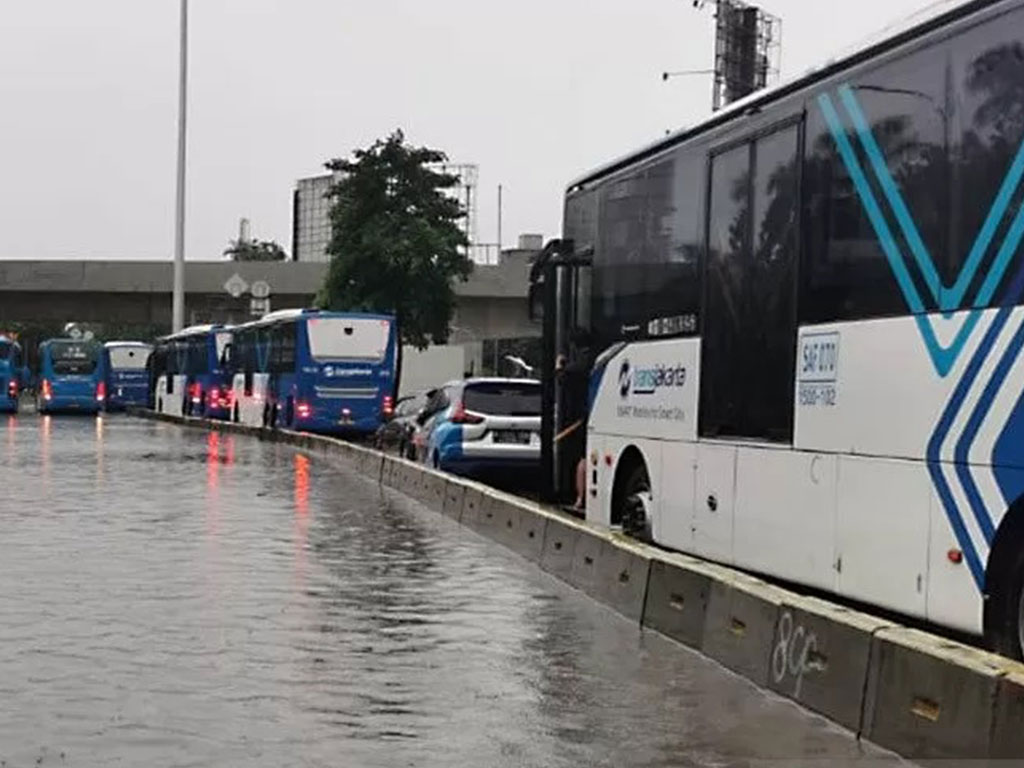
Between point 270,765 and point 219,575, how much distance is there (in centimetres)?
621

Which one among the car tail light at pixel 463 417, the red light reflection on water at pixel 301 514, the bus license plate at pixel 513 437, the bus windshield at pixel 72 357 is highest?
the bus windshield at pixel 72 357

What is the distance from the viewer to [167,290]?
69.4 metres

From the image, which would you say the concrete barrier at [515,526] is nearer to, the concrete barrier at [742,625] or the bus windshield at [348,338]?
the concrete barrier at [742,625]

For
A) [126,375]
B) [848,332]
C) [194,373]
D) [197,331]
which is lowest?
[126,375]

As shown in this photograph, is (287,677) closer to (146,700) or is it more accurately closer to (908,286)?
(146,700)

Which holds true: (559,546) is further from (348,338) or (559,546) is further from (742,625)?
(348,338)

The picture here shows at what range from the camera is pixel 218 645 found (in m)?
9.41

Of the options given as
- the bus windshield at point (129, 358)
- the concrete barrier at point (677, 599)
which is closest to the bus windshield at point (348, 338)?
the concrete barrier at point (677, 599)

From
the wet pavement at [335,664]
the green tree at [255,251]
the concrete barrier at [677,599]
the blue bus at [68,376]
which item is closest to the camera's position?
the wet pavement at [335,664]

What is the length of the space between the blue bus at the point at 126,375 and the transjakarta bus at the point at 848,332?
194 feet

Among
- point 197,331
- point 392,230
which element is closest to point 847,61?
point 392,230

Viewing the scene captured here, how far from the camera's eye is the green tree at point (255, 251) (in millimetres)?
117250

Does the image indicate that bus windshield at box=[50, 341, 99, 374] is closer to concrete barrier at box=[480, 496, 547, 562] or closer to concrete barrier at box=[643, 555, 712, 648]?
concrete barrier at box=[480, 496, 547, 562]

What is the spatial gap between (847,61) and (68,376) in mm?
55326
